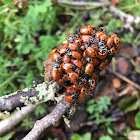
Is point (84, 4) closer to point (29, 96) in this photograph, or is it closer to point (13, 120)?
point (29, 96)

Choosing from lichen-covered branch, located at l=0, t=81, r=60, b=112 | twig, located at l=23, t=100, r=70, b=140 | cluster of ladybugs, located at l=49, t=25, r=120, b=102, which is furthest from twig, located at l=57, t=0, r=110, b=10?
twig, located at l=23, t=100, r=70, b=140

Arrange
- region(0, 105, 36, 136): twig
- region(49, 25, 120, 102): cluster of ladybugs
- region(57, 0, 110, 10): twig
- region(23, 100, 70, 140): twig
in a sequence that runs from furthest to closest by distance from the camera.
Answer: region(57, 0, 110, 10): twig
region(0, 105, 36, 136): twig
region(49, 25, 120, 102): cluster of ladybugs
region(23, 100, 70, 140): twig

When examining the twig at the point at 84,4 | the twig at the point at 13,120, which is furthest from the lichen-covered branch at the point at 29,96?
the twig at the point at 84,4

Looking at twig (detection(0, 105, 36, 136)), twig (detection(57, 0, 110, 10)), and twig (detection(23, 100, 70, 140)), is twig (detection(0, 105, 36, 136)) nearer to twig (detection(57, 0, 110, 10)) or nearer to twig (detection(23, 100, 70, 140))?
twig (detection(23, 100, 70, 140))

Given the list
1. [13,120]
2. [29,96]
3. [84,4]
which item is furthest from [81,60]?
[84,4]

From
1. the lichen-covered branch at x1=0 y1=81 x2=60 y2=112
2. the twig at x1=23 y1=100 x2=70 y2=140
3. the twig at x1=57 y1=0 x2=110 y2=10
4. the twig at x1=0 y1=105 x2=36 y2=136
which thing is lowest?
the twig at x1=0 y1=105 x2=36 y2=136

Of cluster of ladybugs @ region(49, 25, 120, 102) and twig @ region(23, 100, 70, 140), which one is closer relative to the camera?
twig @ region(23, 100, 70, 140)
